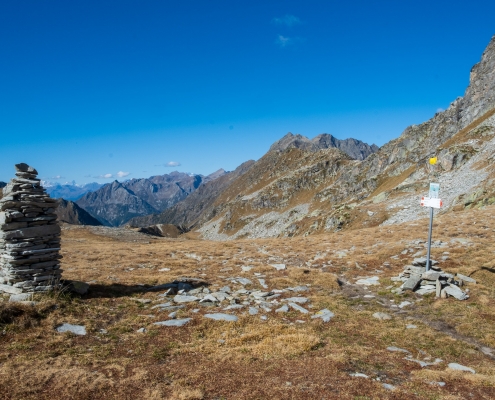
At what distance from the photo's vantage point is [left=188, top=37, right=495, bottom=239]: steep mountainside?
5372 centimetres

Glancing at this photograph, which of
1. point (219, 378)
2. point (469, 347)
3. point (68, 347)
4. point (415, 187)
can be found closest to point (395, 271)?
point (469, 347)

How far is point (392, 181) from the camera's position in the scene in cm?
9675

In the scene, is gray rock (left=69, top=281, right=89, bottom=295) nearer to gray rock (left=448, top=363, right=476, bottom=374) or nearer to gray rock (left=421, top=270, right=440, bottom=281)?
gray rock (left=448, top=363, right=476, bottom=374)

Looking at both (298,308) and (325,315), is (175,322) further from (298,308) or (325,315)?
(325,315)

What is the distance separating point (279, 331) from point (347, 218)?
1970 inches

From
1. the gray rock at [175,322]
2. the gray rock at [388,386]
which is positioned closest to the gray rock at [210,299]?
the gray rock at [175,322]

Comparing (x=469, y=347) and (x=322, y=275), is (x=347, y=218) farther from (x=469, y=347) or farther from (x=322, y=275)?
(x=469, y=347)

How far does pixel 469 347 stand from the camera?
415 inches

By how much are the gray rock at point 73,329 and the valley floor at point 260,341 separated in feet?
0.63

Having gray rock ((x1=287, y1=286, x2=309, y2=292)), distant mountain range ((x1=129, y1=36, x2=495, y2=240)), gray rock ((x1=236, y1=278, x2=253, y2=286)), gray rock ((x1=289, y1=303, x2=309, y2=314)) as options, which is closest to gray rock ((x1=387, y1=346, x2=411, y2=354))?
gray rock ((x1=289, y1=303, x2=309, y2=314))

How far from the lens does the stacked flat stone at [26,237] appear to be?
13594 millimetres

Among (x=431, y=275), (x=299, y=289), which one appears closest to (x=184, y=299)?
(x=299, y=289)

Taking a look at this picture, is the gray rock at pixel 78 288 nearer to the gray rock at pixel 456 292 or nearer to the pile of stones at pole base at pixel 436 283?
the pile of stones at pole base at pixel 436 283

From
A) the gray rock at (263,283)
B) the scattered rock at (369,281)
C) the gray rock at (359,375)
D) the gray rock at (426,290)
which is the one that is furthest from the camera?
the scattered rock at (369,281)
